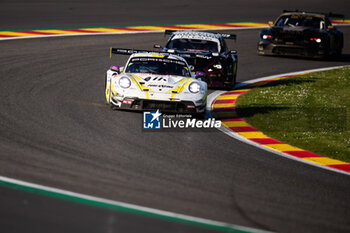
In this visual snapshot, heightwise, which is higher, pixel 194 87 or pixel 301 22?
pixel 301 22

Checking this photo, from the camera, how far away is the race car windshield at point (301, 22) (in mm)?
20719

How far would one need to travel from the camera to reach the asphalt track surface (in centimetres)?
677

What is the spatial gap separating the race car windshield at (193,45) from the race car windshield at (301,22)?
5.29 meters

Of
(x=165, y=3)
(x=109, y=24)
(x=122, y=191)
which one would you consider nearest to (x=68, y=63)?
(x=109, y=24)

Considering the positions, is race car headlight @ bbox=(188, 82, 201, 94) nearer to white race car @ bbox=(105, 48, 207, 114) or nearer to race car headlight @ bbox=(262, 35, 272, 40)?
white race car @ bbox=(105, 48, 207, 114)

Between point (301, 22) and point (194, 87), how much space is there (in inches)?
383

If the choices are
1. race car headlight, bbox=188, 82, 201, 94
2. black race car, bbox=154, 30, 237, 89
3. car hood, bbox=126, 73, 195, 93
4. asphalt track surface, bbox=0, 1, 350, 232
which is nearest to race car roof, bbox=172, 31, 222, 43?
black race car, bbox=154, 30, 237, 89

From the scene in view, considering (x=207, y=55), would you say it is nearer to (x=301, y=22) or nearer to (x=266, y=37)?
(x=266, y=37)

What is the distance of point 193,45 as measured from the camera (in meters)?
16.2

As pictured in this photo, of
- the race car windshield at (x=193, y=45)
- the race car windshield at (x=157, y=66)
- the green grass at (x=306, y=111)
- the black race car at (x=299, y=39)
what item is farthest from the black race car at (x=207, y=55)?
the black race car at (x=299, y=39)

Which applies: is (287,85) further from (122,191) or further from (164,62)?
(122,191)

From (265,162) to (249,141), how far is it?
145cm

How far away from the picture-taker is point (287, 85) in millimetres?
16969

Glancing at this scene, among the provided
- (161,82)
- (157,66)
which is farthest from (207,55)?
(161,82)
